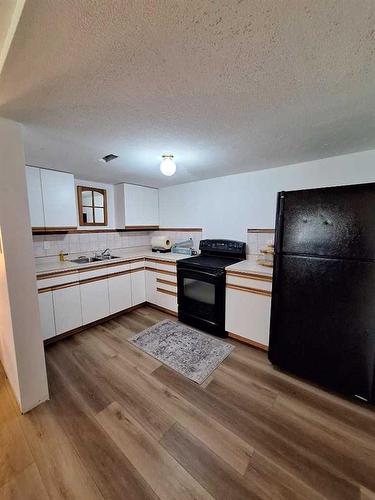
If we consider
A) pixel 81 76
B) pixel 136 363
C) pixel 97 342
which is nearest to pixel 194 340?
pixel 136 363

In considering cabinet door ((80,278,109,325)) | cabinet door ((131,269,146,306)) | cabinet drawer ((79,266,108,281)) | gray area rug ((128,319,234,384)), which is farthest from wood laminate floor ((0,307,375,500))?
cabinet door ((131,269,146,306))

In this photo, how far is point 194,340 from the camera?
2.47 m

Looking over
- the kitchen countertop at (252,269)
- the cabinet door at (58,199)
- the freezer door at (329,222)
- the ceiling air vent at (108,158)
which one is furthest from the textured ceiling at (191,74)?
the kitchen countertop at (252,269)

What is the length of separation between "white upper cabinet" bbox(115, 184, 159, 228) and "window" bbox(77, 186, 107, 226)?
0.22m

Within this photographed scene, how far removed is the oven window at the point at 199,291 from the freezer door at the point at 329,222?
107 centimetres

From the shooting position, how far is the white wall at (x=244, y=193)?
2174 mm

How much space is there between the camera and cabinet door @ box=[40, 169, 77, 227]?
2.45 m

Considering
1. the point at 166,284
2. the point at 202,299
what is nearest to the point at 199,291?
the point at 202,299

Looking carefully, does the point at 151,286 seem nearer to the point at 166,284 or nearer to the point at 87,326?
the point at 166,284

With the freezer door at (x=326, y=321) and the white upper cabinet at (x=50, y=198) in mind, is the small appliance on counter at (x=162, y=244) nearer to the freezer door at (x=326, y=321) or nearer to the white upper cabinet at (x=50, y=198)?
the white upper cabinet at (x=50, y=198)

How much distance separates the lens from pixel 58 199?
8.36ft

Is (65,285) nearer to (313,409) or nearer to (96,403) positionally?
(96,403)

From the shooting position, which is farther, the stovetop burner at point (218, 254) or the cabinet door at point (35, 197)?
the stovetop burner at point (218, 254)

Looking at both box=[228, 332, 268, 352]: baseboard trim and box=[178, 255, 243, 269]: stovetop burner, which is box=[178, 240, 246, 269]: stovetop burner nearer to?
box=[178, 255, 243, 269]: stovetop burner
